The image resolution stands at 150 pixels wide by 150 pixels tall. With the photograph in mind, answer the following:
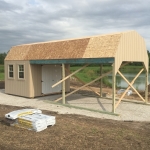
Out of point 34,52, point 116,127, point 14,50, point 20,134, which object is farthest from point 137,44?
point 14,50

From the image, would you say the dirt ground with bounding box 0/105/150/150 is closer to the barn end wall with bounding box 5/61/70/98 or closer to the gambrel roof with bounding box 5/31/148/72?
the gambrel roof with bounding box 5/31/148/72

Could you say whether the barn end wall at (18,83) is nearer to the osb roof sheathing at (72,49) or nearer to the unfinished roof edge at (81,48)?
the osb roof sheathing at (72,49)

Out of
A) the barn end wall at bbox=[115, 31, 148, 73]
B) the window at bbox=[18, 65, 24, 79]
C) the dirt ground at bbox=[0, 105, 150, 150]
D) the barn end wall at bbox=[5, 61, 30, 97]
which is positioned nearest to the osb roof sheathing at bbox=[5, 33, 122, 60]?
the barn end wall at bbox=[115, 31, 148, 73]

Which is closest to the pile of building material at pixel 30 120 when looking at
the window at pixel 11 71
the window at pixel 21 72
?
the window at pixel 21 72

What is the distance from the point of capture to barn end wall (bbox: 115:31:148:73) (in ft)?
33.6

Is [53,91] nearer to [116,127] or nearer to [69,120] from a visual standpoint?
[69,120]

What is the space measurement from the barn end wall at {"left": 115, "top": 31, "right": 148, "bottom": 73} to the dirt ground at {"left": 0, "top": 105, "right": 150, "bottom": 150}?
336cm

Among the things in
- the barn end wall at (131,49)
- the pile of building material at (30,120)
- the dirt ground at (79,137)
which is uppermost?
the barn end wall at (131,49)

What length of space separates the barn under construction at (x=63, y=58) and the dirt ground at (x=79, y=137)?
273 cm

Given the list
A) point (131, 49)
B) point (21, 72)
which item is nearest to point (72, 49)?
point (131, 49)

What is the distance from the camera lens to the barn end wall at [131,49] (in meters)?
10.2

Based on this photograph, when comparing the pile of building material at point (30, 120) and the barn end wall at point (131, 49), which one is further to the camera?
the barn end wall at point (131, 49)

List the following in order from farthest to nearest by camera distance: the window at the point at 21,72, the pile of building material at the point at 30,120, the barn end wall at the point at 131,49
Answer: the window at the point at 21,72 < the barn end wall at the point at 131,49 < the pile of building material at the point at 30,120

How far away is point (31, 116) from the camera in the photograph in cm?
751
